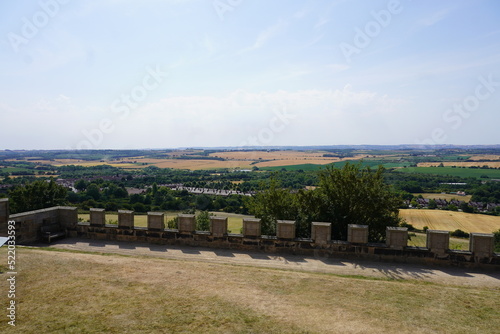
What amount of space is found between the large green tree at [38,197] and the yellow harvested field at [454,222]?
3259cm

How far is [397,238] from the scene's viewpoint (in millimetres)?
10242

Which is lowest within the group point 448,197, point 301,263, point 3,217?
point 448,197

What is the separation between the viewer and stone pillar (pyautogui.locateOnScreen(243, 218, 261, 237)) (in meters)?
11.2

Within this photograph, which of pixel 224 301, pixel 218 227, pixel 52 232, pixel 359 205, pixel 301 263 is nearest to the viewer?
pixel 224 301

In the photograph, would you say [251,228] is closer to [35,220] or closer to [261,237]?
[261,237]

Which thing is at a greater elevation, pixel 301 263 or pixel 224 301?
pixel 224 301

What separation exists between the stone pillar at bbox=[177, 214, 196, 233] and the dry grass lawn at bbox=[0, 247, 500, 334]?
273 cm

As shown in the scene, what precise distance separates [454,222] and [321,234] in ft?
121

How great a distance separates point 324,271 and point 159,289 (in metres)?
4.54

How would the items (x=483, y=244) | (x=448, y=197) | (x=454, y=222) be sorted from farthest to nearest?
(x=448, y=197) → (x=454, y=222) → (x=483, y=244)

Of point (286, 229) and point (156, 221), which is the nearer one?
point (286, 229)

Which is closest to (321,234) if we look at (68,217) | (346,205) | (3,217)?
(346,205)

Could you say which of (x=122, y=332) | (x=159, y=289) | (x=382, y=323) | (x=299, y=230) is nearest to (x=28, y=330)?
(x=122, y=332)

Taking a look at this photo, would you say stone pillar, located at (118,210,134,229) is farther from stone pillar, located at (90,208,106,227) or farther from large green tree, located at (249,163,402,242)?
large green tree, located at (249,163,402,242)
